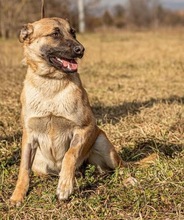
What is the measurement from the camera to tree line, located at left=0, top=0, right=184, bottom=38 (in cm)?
2389

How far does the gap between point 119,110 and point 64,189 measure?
11.1 ft

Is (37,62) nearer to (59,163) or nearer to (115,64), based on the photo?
(59,163)

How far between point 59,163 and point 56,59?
883 mm

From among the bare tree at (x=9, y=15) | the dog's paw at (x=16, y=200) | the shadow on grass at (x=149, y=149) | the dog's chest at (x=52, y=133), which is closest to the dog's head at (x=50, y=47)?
the dog's chest at (x=52, y=133)

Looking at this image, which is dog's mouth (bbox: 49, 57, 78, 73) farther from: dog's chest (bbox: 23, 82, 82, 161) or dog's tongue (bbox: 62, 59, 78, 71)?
dog's chest (bbox: 23, 82, 82, 161)

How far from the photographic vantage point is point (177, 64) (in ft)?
38.6

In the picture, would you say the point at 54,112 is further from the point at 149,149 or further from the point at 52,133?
the point at 149,149

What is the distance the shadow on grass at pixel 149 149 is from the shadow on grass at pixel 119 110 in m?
1.04

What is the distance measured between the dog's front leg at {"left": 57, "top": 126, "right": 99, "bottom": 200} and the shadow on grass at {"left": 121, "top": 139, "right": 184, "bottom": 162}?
73 centimetres

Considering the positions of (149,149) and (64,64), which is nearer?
(64,64)

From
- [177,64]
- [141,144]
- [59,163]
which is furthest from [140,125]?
[177,64]

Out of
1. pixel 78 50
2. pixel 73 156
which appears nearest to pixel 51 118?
pixel 73 156

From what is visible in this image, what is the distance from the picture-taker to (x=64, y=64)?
3502mm

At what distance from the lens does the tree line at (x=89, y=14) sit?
23.9 meters
